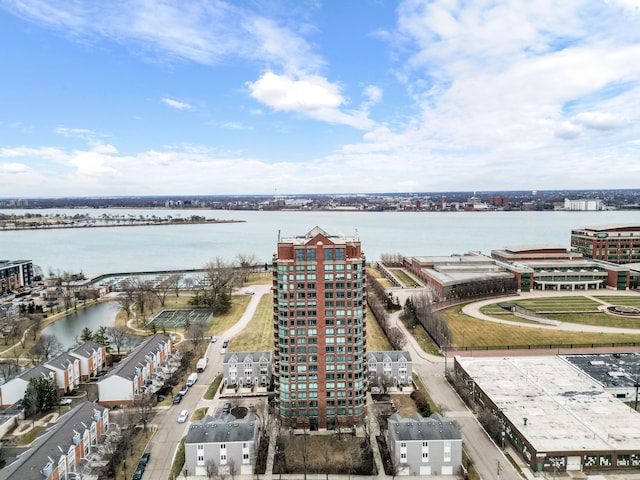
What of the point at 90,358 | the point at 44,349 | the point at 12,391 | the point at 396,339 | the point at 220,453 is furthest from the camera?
the point at 396,339

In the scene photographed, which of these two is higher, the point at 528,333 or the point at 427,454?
the point at 528,333

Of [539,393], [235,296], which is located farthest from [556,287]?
[235,296]

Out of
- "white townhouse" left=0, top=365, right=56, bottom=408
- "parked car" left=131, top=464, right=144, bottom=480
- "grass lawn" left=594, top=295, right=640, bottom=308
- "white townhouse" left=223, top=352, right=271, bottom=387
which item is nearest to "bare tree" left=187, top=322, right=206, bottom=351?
"white townhouse" left=223, top=352, right=271, bottom=387

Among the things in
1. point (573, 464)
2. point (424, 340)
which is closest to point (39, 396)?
point (424, 340)

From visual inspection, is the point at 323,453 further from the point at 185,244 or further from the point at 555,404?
the point at 185,244

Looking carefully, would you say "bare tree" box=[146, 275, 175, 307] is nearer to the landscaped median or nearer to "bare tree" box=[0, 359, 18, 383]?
"bare tree" box=[0, 359, 18, 383]

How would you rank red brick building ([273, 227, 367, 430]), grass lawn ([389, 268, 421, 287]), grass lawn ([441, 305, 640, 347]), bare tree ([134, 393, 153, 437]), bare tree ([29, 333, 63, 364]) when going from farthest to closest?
1. grass lawn ([389, 268, 421, 287])
2. grass lawn ([441, 305, 640, 347])
3. bare tree ([29, 333, 63, 364])
4. bare tree ([134, 393, 153, 437])
5. red brick building ([273, 227, 367, 430])
